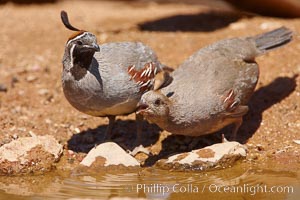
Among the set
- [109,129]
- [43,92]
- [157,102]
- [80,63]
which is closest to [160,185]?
[157,102]

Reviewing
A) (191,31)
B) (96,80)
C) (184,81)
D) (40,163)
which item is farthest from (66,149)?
(191,31)

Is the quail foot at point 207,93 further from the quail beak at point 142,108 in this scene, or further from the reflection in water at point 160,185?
the reflection in water at point 160,185

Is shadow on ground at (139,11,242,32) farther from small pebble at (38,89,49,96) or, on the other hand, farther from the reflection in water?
the reflection in water

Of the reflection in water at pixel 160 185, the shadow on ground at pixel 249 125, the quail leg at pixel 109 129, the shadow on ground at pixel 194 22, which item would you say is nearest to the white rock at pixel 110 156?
the reflection in water at pixel 160 185

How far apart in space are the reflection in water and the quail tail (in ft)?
6.43

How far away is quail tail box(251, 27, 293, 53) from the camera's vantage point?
340 inches

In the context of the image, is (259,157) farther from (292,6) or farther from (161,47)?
(292,6)

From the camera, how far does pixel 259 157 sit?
25.0 ft

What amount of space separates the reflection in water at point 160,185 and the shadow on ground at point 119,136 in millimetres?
878

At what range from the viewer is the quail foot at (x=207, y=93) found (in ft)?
24.1

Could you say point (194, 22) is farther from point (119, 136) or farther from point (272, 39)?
point (119, 136)

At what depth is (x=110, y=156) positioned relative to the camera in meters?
7.46

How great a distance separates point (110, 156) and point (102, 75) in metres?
0.92

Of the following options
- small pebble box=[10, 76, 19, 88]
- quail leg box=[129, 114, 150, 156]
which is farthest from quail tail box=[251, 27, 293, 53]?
small pebble box=[10, 76, 19, 88]
